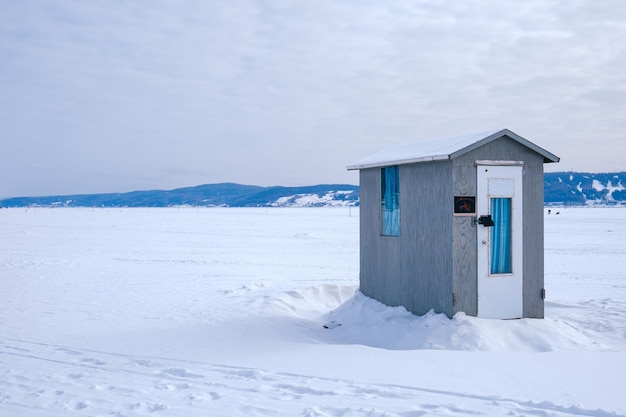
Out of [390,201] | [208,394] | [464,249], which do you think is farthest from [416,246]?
[208,394]

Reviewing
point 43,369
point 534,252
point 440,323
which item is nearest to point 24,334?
point 43,369

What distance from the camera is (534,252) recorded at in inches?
375

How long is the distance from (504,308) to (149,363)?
5.64 m

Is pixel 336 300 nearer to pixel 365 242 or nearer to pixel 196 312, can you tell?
pixel 365 242

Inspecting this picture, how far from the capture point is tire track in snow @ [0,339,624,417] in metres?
5.46

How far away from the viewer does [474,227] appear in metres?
9.09

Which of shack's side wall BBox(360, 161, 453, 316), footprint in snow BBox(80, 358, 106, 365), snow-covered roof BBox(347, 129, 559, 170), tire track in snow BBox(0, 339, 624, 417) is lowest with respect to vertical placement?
footprint in snow BBox(80, 358, 106, 365)

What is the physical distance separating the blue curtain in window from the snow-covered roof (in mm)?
1009

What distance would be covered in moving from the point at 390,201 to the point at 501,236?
2260 mm

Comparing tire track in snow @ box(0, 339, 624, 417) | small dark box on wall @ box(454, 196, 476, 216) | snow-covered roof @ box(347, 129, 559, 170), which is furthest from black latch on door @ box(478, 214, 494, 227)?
tire track in snow @ box(0, 339, 624, 417)

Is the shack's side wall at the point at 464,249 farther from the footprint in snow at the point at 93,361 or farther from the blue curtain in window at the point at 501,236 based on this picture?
the footprint in snow at the point at 93,361

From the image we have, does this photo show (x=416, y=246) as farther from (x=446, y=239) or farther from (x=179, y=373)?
(x=179, y=373)

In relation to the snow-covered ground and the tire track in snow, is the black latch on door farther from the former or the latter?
the tire track in snow

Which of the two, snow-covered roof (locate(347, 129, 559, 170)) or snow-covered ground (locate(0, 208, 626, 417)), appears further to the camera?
snow-covered roof (locate(347, 129, 559, 170))
